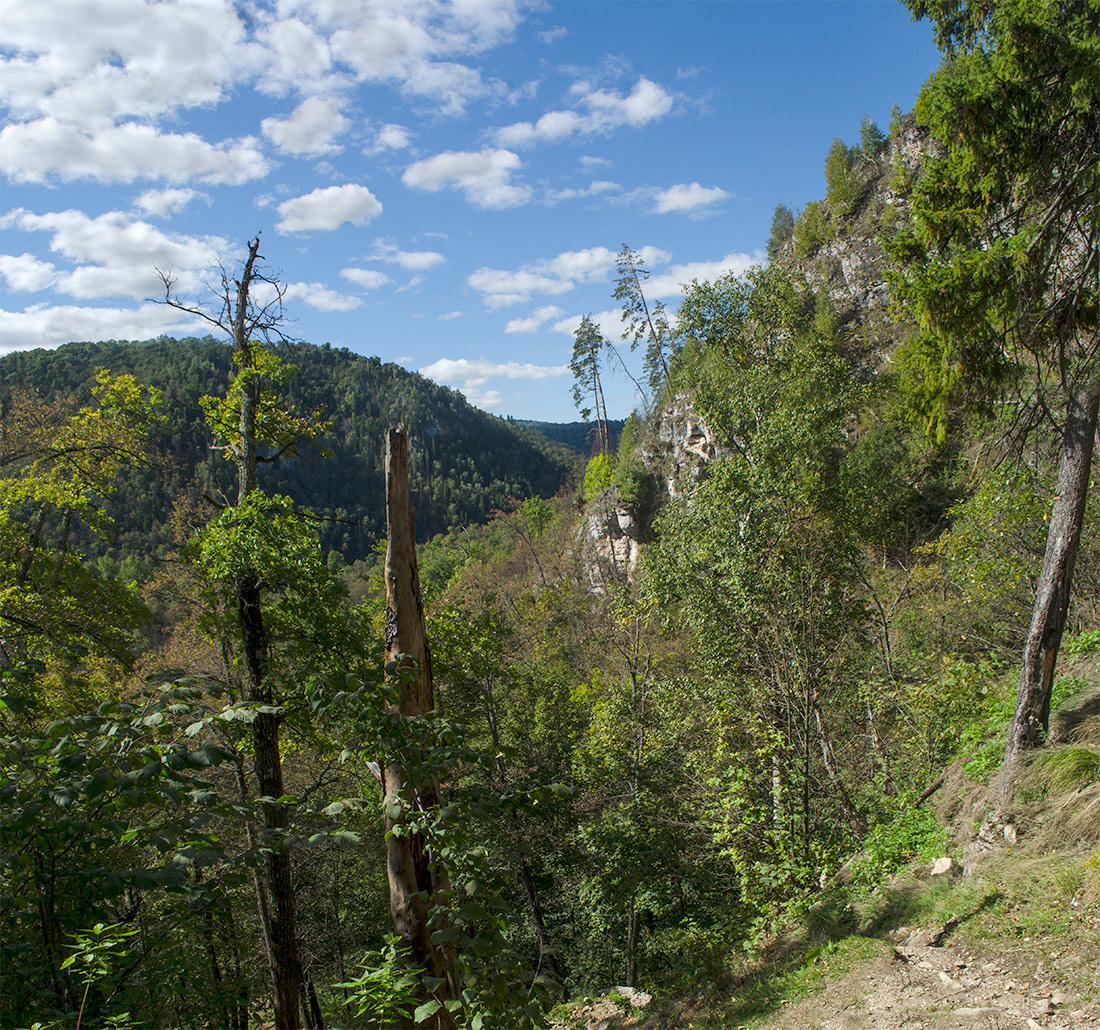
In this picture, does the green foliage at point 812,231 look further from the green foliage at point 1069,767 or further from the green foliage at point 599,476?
the green foliage at point 1069,767

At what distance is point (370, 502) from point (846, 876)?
118 meters

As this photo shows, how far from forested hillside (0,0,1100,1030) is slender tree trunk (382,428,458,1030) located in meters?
0.02

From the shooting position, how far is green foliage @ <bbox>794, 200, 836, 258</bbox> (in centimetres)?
4071

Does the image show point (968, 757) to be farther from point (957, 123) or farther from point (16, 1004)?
point (16, 1004)

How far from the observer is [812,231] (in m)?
41.4

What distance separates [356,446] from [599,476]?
3696 inches

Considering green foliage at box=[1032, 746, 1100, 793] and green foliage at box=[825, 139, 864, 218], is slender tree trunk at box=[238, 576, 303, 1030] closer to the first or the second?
green foliage at box=[1032, 746, 1100, 793]

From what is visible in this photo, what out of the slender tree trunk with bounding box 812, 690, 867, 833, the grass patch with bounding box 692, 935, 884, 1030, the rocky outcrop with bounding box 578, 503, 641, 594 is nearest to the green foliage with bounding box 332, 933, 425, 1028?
the grass patch with bounding box 692, 935, 884, 1030

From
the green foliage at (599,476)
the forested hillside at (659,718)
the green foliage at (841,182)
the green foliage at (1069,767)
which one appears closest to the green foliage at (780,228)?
the green foliage at (841,182)

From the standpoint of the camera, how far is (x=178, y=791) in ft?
6.62

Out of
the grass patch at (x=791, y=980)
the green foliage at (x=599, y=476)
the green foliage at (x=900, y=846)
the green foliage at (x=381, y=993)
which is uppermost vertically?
the green foliage at (x=599, y=476)

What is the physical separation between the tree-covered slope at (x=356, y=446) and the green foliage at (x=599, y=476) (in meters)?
24.1

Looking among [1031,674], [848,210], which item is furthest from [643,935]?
[848,210]

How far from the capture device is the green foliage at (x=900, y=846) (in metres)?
6.82
